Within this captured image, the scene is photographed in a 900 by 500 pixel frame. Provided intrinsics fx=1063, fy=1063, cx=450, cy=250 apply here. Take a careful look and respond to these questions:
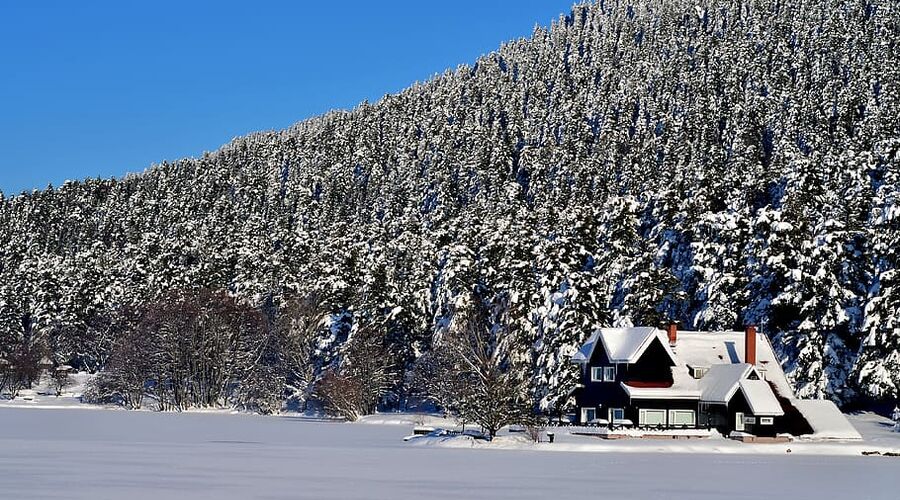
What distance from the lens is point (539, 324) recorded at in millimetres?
64125

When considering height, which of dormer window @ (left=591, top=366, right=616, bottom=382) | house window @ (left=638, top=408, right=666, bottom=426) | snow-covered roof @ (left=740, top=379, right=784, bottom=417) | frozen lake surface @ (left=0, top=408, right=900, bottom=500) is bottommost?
frozen lake surface @ (left=0, top=408, right=900, bottom=500)

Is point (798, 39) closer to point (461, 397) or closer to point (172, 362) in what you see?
point (172, 362)

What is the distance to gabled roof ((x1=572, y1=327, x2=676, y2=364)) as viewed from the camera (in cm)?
5603

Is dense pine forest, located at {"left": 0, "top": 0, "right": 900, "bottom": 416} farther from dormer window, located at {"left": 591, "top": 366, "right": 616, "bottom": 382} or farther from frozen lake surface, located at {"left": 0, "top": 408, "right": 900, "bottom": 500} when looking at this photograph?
frozen lake surface, located at {"left": 0, "top": 408, "right": 900, "bottom": 500}

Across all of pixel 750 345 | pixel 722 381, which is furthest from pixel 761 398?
pixel 750 345

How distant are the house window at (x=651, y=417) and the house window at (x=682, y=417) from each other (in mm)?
416

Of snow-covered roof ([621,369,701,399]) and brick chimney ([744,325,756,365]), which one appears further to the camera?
snow-covered roof ([621,369,701,399])

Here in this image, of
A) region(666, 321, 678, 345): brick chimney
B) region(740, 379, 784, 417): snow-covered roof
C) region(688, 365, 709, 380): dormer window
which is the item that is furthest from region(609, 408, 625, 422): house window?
region(740, 379, 784, 417): snow-covered roof

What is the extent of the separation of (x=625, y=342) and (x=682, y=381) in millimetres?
3603

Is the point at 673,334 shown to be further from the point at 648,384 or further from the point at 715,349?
the point at 648,384

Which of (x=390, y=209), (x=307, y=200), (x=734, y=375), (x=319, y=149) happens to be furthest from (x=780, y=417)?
(x=319, y=149)

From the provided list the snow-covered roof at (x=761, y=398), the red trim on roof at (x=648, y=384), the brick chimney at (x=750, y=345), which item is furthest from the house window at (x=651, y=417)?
the brick chimney at (x=750, y=345)

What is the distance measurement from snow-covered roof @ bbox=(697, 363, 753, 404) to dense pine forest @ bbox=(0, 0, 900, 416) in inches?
178

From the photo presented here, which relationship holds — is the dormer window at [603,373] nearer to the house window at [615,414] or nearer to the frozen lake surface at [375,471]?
the house window at [615,414]
